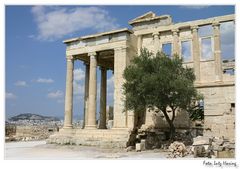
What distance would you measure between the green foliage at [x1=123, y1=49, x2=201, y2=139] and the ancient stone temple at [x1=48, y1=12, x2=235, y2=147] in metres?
2.38

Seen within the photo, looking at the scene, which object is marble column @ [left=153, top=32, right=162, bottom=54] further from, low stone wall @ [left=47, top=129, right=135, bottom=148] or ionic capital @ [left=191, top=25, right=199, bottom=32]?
low stone wall @ [left=47, top=129, right=135, bottom=148]

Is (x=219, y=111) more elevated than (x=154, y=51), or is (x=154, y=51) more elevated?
(x=154, y=51)

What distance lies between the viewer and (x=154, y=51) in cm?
2503

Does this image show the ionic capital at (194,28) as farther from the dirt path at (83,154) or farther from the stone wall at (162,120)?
the dirt path at (83,154)

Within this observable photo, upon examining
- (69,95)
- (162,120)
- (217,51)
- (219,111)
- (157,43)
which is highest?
(157,43)

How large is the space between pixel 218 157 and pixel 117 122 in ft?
32.4

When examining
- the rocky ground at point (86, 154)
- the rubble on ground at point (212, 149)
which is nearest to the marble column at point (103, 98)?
the rocky ground at point (86, 154)

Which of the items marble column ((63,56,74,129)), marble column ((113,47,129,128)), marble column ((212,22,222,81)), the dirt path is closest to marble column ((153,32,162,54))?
marble column ((113,47,129,128))

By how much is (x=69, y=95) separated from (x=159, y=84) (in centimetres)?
1028

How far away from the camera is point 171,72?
19.9 m

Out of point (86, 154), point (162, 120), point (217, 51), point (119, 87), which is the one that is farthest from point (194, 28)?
point (86, 154)

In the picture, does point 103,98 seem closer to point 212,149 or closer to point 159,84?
point 159,84
